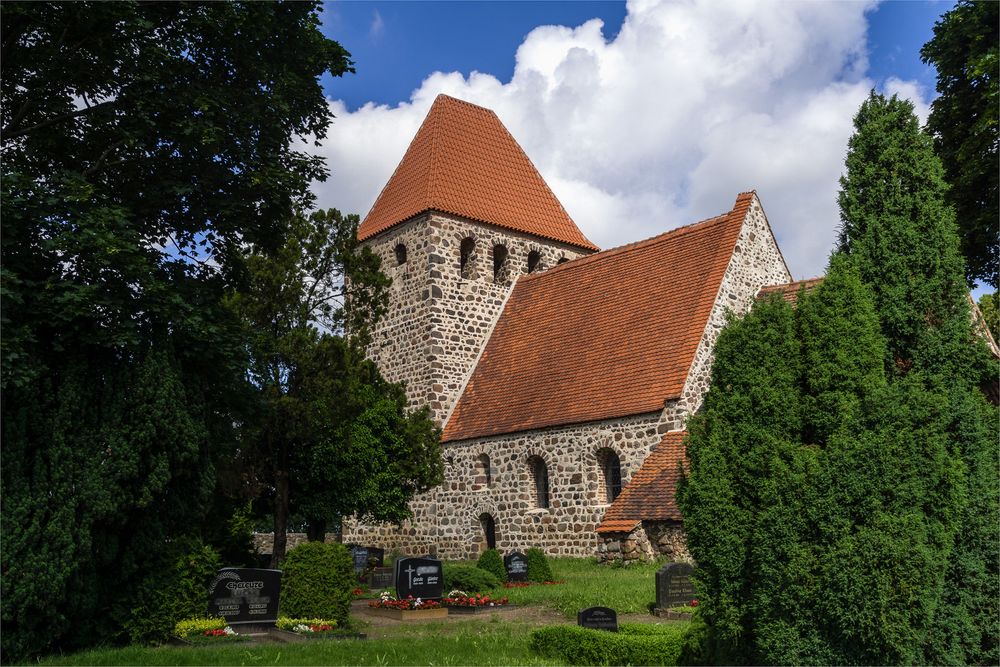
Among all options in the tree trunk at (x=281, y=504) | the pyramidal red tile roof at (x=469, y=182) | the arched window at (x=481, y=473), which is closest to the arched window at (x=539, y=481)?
the arched window at (x=481, y=473)

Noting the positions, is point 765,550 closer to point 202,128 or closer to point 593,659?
point 593,659

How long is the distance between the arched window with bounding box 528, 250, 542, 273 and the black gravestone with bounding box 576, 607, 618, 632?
17.9 metres

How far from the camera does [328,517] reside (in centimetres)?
1948

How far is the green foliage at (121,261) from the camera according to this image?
912 cm

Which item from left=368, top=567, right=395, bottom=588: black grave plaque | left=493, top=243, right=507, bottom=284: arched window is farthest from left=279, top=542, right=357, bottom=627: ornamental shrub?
left=493, top=243, right=507, bottom=284: arched window

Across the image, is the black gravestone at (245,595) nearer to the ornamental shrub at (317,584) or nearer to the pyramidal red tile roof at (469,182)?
the ornamental shrub at (317,584)

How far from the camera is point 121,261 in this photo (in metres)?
9.17

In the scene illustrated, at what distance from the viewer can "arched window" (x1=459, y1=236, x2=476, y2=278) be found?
26312mm

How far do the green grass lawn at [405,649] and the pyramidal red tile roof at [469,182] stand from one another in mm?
15305

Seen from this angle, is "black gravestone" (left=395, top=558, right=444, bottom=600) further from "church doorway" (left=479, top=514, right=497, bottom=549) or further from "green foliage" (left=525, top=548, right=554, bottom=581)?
"church doorway" (left=479, top=514, right=497, bottom=549)

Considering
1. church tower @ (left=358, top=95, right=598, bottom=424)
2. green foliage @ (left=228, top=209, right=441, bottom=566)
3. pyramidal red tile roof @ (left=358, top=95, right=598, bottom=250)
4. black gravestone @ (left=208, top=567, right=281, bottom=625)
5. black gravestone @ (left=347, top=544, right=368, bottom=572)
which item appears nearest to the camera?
black gravestone @ (left=208, top=567, right=281, bottom=625)

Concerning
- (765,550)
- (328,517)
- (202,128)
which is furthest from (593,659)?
(328,517)

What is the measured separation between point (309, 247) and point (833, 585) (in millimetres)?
12161

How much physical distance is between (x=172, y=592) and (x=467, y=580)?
6.17 meters
